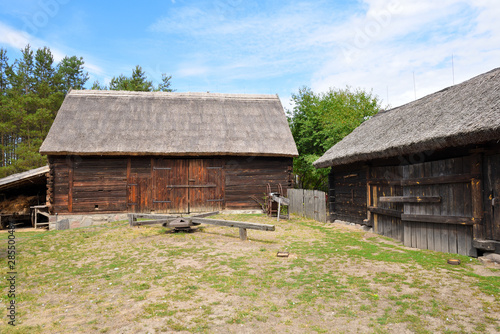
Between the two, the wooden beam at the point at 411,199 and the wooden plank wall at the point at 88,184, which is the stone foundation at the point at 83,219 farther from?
the wooden beam at the point at 411,199

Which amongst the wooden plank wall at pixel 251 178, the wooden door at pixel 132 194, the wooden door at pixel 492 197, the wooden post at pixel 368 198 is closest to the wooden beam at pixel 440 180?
the wooden door at pixel 492 197

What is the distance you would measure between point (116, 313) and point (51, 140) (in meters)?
12.1

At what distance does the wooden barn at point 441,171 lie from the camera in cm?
615

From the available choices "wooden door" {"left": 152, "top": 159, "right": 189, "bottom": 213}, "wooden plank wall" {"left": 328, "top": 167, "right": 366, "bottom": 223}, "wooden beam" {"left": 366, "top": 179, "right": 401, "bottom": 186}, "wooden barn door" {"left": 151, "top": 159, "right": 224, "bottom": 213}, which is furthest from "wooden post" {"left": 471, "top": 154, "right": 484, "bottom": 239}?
"wooden door" {"left": 152, "top": 159, "right": 189, "bottom": 213}

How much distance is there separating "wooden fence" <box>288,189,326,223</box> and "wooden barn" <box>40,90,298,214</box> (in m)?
1.25

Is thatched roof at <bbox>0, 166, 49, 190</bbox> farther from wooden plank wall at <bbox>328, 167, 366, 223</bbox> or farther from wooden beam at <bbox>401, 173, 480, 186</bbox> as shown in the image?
wooden beam at <bbox>401, 173, 480, 186</bbox>

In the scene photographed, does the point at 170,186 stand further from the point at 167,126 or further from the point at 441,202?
the point at 441,202

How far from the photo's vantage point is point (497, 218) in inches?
236

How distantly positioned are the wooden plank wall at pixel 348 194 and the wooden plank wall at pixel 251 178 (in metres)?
2.74

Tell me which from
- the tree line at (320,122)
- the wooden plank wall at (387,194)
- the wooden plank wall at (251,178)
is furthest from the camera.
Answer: the tree line at (320,122)

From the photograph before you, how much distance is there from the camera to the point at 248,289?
4.87 m

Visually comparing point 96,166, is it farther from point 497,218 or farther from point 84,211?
point 497,218

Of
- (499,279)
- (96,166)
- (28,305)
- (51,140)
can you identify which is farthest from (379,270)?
(51,140)

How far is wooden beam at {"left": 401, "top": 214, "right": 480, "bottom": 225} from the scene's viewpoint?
6505 mm
